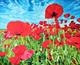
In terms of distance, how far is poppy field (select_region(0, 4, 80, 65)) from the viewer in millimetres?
1162

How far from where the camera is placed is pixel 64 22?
146 cm

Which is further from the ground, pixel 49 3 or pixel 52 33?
pixel 49 3

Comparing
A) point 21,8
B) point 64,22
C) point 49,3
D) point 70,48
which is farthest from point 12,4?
point 70,48

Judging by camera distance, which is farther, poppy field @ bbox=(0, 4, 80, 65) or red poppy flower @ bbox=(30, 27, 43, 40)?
red poppy flower @ bbox=(30, 27, 43, 40)

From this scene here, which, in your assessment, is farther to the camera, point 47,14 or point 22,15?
point 22,15

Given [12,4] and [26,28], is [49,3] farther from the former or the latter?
[26,28]

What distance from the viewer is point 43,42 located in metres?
1.25

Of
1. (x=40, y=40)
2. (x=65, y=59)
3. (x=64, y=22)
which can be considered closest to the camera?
(x=65, y=59)

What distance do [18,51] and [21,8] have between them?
49 centimetres

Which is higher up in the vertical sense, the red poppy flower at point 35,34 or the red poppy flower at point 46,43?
the red poppy flower at point 35,34

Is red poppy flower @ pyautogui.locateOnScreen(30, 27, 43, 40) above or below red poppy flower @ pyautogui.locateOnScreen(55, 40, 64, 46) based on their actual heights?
above

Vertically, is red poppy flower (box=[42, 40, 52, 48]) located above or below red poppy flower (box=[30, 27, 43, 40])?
below

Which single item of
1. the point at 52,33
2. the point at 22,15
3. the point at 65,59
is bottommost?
the point at 65,59

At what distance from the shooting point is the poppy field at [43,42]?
1.16 metres
